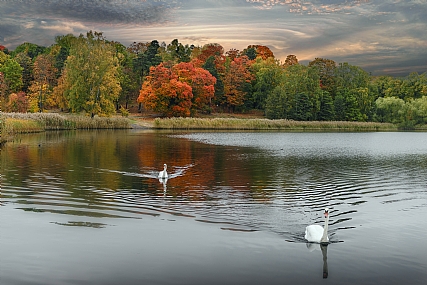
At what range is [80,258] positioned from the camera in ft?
27.0

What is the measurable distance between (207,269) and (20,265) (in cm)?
319

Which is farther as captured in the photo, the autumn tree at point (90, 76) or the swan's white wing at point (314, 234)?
the autumn tree at point (90, 76)

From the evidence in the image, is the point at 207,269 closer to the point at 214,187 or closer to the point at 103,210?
the point at 103,210

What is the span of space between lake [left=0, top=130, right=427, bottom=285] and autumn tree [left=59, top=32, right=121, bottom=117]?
4439cm

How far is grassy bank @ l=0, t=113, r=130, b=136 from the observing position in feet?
135

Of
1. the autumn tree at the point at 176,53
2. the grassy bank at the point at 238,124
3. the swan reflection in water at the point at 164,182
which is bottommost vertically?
the swan reflection in water at the point at 164,182

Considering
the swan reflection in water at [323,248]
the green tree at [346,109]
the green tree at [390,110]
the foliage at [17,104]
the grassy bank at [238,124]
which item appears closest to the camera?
the swan reflection in water at [323,248]

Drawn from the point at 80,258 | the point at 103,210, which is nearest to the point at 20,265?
the point at 80,258

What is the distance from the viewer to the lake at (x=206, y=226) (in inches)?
305

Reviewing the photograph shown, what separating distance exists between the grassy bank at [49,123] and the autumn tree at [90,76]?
10.8ft

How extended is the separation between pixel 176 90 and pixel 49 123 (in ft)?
93.9

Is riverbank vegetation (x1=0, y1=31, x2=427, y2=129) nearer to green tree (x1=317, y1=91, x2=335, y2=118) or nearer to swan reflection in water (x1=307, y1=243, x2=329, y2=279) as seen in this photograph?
green tree (x1=317, y1=91, x2=335, y2=118)

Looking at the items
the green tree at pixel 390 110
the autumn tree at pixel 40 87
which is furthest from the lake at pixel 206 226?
the green tree at pixel 390 110

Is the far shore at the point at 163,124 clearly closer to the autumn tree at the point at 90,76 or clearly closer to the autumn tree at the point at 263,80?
the autumn tree at the point at 90,76
